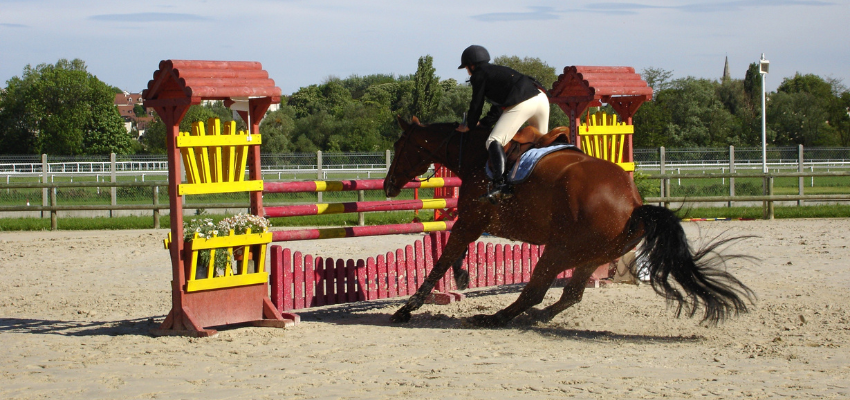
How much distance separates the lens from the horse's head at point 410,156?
704 centimetres

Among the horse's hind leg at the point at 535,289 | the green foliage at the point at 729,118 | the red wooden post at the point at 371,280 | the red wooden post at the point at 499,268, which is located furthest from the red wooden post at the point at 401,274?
the green foliage at the point at 729,118

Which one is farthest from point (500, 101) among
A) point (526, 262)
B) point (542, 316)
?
point (526, 262)

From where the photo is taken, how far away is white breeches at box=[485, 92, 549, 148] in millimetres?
6285

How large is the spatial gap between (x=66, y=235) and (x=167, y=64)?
9921 millimetres

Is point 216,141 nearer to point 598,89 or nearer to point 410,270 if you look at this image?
point 410,270

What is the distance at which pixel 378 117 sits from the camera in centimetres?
4678

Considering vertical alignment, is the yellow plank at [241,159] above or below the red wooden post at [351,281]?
above

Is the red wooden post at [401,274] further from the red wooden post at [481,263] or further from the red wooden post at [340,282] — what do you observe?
the red wooden post at [481,263]

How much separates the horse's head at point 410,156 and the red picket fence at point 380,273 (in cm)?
87

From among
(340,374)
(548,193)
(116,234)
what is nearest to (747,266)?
(548,193)

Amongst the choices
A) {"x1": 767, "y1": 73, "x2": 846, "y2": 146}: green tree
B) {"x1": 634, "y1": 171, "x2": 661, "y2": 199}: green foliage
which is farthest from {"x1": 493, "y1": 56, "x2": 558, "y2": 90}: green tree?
{"x1": 634, "y1": 171, "x2": 661, "y2": 199}: green foliage

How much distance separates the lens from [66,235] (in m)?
14.6

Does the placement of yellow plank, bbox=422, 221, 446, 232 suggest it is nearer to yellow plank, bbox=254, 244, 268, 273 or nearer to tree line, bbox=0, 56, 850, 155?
yellow plank, bbox=254, 244, 268, 273

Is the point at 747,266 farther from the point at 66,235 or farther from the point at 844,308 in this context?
the point at 66,235
